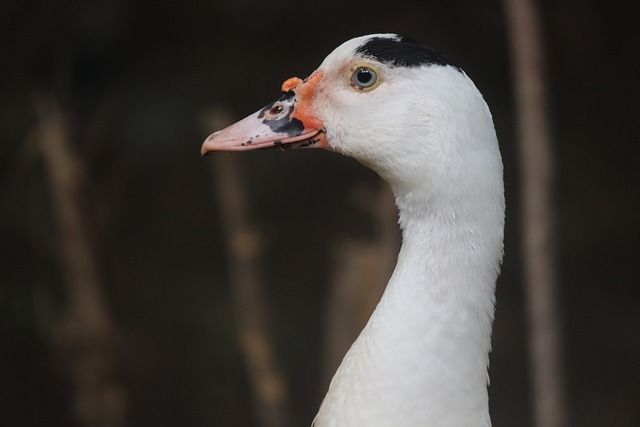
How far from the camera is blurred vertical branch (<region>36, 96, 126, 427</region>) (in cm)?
339

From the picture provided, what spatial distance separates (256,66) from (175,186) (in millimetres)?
904

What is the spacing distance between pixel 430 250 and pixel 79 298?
7.38 ft

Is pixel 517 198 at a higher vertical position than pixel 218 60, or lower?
lower

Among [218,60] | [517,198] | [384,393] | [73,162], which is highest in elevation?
[218,60]

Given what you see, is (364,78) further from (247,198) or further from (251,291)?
(247,198)

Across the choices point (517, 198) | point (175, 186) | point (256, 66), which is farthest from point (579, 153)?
point (175, 186)

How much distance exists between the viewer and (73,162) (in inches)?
133

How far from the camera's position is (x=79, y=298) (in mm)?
3576

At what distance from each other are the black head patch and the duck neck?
227 mm

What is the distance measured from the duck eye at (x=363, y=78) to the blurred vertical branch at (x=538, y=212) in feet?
4.37

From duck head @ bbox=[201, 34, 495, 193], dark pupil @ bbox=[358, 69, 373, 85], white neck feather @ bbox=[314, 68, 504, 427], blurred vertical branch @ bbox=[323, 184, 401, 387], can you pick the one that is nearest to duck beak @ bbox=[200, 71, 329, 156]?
duck head @ bbox=[201, 34, 495, 193]

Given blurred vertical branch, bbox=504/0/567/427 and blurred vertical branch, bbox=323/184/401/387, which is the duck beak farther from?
blurred vertical branch, bbox=323/184/401/387

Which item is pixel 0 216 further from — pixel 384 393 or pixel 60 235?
pixel 384 393

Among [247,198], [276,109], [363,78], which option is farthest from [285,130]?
[247,198]
